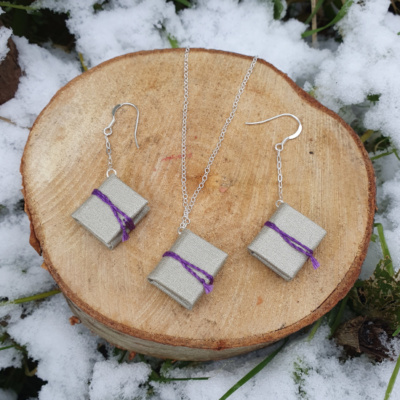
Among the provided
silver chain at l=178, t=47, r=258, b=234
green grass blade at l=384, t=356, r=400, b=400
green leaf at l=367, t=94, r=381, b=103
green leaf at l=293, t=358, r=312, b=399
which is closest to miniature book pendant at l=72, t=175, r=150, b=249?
silver chain at l=178, t=47, r=258, b=234

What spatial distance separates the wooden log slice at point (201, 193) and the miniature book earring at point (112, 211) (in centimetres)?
6

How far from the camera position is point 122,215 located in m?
1.20

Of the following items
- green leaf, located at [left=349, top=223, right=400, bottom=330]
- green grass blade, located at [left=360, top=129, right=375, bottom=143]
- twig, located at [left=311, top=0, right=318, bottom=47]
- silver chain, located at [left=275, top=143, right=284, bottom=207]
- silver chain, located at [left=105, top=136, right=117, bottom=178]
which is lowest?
green leaf, located at [left=349, top=223, right=400, bottom=330]

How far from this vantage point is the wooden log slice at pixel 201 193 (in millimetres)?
1178

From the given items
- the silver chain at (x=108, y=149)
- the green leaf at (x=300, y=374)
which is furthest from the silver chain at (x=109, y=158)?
the green leaf at (x=300, y=374)

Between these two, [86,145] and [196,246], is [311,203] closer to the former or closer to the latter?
[196,246]

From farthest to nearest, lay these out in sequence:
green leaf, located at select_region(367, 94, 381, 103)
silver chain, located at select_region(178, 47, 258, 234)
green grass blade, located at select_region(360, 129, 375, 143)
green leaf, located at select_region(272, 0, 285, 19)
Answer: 1. green leaf, located at select_region(272, 0, 285, 19)
2. green grass blade, located at select_region(360, 129, 375, 143)
3. green leaf, located at select_region(367, 94, 381, 103)
4. silver chain, located at select_region(178, 47, 258, 234)

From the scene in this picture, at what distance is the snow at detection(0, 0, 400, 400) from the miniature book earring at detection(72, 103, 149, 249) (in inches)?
25.8

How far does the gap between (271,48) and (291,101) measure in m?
0.57

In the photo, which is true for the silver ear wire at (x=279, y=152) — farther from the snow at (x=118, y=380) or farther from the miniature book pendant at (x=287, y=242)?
the snow at (x=118, y=380)

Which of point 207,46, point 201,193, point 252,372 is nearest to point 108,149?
point 201,193

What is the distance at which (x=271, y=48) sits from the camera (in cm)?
186

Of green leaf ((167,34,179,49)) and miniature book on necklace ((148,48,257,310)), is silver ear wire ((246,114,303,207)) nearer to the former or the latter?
miniature book on necklace ((148,48,257,310))

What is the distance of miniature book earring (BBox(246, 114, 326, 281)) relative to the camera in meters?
1.18
